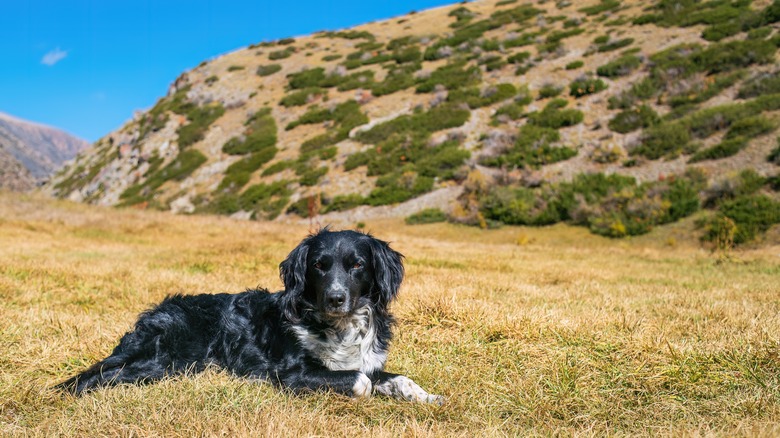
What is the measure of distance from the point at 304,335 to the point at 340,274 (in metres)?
0.52

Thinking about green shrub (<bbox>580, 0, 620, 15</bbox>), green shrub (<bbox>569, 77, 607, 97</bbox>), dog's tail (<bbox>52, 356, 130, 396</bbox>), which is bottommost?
dog's tail (<bbox>52, 356, 130, 396</bbox>)

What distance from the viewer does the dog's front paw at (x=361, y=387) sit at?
3.31 m

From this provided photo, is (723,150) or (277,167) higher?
(277,167)

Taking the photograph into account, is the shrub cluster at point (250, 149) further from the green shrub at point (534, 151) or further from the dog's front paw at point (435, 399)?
the dog's front paw at point (435, 399)

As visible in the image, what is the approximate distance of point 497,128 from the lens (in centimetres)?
2627

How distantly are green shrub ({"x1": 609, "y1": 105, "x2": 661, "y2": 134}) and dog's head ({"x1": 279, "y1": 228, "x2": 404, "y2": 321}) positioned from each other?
2137 centimetres

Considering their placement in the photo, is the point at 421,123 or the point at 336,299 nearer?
the point at 336,299

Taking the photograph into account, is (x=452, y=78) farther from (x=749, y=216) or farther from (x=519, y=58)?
(x=749, y=216)

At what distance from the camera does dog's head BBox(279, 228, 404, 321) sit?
3.55 metres

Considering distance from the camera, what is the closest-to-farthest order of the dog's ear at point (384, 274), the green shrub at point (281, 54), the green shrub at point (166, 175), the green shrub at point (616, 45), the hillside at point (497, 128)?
the dog's ear at point (384, 274)
the hillside at point (497, 128)
the green shrub at point (616, 45)
the green shrub at point (166, 175)
the green shrub at point (281, 54)

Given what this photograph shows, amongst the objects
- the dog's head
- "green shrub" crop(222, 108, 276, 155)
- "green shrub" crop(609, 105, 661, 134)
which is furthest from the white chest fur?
"green shrub" crop(222, 108, 276, 155)

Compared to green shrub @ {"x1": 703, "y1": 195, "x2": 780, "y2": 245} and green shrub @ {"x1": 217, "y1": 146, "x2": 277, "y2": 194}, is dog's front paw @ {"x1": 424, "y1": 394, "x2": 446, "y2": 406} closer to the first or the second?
green shrub @ {"x1": 703, "y1": 195, "x2": 780, "y2": 245}

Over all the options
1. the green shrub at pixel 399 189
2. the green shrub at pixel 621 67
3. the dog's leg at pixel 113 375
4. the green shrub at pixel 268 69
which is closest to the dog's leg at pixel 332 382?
the dog's leg at pixel 113 375

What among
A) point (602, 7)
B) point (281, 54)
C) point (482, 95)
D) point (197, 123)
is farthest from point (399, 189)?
point (281, 54)
